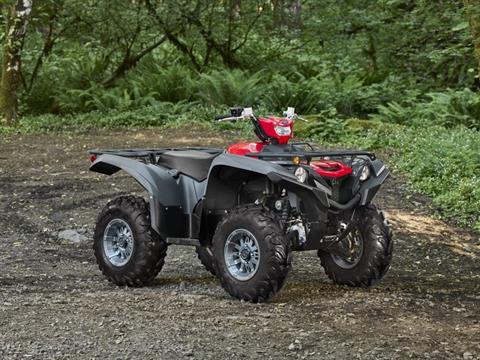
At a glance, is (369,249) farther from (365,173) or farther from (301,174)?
(301,174)

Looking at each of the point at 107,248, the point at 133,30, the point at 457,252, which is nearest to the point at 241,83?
the point at 133,30

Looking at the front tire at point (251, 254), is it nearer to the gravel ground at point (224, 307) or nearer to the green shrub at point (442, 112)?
the gravel ground at point (224, 307)

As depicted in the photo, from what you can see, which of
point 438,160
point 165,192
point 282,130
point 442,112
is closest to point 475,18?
point 438,160

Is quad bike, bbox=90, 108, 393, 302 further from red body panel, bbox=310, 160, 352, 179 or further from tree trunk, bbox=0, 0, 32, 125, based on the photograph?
tree trunk, bbox=0, 0, 32, 125

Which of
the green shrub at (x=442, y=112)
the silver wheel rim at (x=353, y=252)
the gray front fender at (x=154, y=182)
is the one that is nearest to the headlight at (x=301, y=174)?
the silver wheel rim at (x=353, y=252)

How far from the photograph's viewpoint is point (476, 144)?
12.0 metres

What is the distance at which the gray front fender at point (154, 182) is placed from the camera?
609cm

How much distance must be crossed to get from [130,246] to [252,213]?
1.27 meters

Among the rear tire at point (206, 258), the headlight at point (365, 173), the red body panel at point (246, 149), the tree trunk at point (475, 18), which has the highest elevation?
the tree trunk at point (475, 18)

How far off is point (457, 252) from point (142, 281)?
3407 mm

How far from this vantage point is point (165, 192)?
6.12 metres

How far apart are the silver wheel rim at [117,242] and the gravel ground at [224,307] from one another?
235 mm

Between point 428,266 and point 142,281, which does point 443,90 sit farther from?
point 142,281

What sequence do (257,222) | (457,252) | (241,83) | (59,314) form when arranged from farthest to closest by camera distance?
(241,83)
(457,252)
(257,222)
(59,314)
